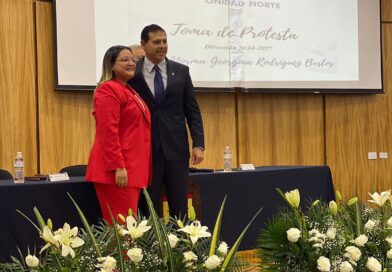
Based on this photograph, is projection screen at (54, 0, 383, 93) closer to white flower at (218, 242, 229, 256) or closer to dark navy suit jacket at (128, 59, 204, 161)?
dark navy suit jacket at (128, 59, 204, 161)

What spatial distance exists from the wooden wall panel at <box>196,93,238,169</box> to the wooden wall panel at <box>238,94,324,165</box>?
84 millimetres

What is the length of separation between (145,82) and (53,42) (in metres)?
1.90

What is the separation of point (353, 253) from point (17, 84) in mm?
4143

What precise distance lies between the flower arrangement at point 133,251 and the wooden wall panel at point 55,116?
4044 mm

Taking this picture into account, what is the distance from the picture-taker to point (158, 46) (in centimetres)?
346

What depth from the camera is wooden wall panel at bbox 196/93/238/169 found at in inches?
236

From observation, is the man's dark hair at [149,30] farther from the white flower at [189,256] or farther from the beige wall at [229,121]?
the white flower at [189,256]

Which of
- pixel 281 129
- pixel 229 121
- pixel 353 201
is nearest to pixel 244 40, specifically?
pixel 229 121

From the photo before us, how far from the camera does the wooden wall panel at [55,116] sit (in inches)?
203

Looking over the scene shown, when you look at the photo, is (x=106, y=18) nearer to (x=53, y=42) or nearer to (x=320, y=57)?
(x=53, y=42)

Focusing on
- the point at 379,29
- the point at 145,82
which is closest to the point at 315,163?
the point at 379,29

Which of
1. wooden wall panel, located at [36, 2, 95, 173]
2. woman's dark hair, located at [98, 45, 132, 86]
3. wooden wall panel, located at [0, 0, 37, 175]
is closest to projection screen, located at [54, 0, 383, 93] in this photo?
wooden wall panel, located at [36, 2, 95, 173]

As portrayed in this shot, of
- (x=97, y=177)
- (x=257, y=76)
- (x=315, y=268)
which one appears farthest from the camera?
(x=257, y=76)

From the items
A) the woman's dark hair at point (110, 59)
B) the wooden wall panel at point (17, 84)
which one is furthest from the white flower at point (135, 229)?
the wooden wall panel at point (17, 84)
